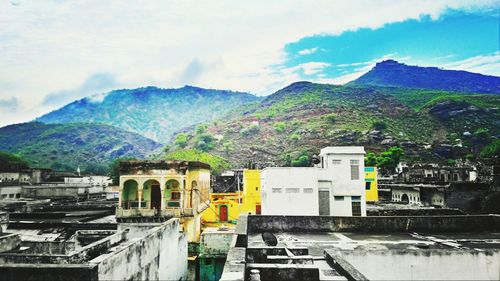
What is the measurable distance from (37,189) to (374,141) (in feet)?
235

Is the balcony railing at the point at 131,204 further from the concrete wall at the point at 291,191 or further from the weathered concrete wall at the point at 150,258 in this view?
the concrete wall at the point at 291,191

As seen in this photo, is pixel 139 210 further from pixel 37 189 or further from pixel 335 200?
Result: pixel 37 189

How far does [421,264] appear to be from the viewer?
8562 mm

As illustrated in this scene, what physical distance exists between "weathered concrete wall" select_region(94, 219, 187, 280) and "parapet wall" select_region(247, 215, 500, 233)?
11.2ft

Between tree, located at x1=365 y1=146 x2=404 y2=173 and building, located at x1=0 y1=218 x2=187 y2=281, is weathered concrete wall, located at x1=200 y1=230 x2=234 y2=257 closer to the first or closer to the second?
building, located at x1=0 y1=218 x2=187 y2=281

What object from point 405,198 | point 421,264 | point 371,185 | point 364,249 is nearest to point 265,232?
point 364,249

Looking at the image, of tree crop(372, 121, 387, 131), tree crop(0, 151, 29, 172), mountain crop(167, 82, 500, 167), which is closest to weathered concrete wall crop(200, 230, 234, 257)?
mountain crop(167, 82, 500, 167)

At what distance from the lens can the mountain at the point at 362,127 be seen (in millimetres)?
82812

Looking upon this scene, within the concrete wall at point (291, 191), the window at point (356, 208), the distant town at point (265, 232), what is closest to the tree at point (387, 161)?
the distant town at point (265, 232)

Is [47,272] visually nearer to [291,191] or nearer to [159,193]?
[291,191]

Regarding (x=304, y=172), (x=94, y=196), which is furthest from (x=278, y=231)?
(x=94, y=196)

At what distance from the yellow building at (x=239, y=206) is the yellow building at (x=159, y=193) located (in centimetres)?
808

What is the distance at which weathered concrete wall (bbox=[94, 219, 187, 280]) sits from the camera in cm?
773

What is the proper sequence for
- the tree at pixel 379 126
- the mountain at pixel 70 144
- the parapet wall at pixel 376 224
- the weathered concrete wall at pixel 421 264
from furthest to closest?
the mountain at pixel 70 144
the tree at pixel 379 126
the parapet wall at pixel 376 224
the weathered concrete wall at pixel 421 264
